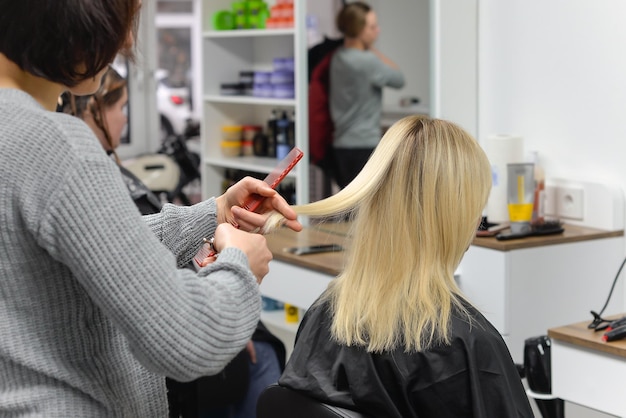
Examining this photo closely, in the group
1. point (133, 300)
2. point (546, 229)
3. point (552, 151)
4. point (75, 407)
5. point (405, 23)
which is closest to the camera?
point (133, 300)

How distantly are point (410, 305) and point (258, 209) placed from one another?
437 millimetres

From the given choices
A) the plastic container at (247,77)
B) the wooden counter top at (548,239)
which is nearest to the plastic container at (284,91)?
the plastic container at (247,77)

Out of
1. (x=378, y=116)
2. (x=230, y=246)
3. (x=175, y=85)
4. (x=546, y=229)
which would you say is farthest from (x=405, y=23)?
(x=175, y=85)

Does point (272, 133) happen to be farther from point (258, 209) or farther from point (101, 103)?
point (258, 209)

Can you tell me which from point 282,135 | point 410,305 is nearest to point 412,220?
point 410,305

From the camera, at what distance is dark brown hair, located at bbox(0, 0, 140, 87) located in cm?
94

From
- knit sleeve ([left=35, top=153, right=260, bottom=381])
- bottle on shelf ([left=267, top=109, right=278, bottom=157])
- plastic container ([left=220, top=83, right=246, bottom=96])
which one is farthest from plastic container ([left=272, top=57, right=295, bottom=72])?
knit sleeve ([left=35, top=153, right=260, bottom=381])

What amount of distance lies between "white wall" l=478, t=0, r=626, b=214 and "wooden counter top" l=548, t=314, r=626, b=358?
0.79 metres

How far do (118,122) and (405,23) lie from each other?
1118 mm

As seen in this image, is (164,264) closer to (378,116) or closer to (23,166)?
(23,166)

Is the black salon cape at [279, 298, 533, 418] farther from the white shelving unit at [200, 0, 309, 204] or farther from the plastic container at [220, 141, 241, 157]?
the plastic container at [220, 141, 241, 157]

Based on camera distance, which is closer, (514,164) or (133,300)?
(133,300)

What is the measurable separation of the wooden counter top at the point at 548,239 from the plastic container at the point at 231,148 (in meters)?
2.07

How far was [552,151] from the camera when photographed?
9.44 feet
